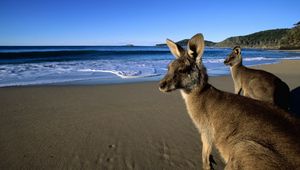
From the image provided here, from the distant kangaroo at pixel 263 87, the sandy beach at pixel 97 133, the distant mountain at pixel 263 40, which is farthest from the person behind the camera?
the distant mountain at pixel 263 40

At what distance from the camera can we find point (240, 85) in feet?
25.7

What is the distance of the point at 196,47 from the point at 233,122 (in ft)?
4.39

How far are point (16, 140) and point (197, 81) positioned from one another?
12.5ft

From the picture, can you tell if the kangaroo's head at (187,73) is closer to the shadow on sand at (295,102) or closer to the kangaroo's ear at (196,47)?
the kangaroo's ear at (196,47)

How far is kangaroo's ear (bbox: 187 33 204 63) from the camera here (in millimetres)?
4008

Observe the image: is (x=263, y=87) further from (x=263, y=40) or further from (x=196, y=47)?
(x=263, y=40)

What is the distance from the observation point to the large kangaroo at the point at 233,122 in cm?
275

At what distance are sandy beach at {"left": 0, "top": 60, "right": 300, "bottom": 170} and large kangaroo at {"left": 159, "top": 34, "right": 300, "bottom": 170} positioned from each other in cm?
114

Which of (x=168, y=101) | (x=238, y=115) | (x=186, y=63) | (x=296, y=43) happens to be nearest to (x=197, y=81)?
(x=186, y=63)

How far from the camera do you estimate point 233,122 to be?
3.50m

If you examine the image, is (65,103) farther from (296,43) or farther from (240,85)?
(296,43)

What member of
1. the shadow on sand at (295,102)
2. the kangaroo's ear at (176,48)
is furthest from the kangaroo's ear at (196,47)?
the shadow on sand at (295,102)

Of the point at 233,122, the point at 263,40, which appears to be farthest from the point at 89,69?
the point at 263,40

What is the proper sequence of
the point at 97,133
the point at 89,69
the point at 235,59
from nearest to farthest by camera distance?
the point at 97,133, the point at 235,59, the point at 89,69
